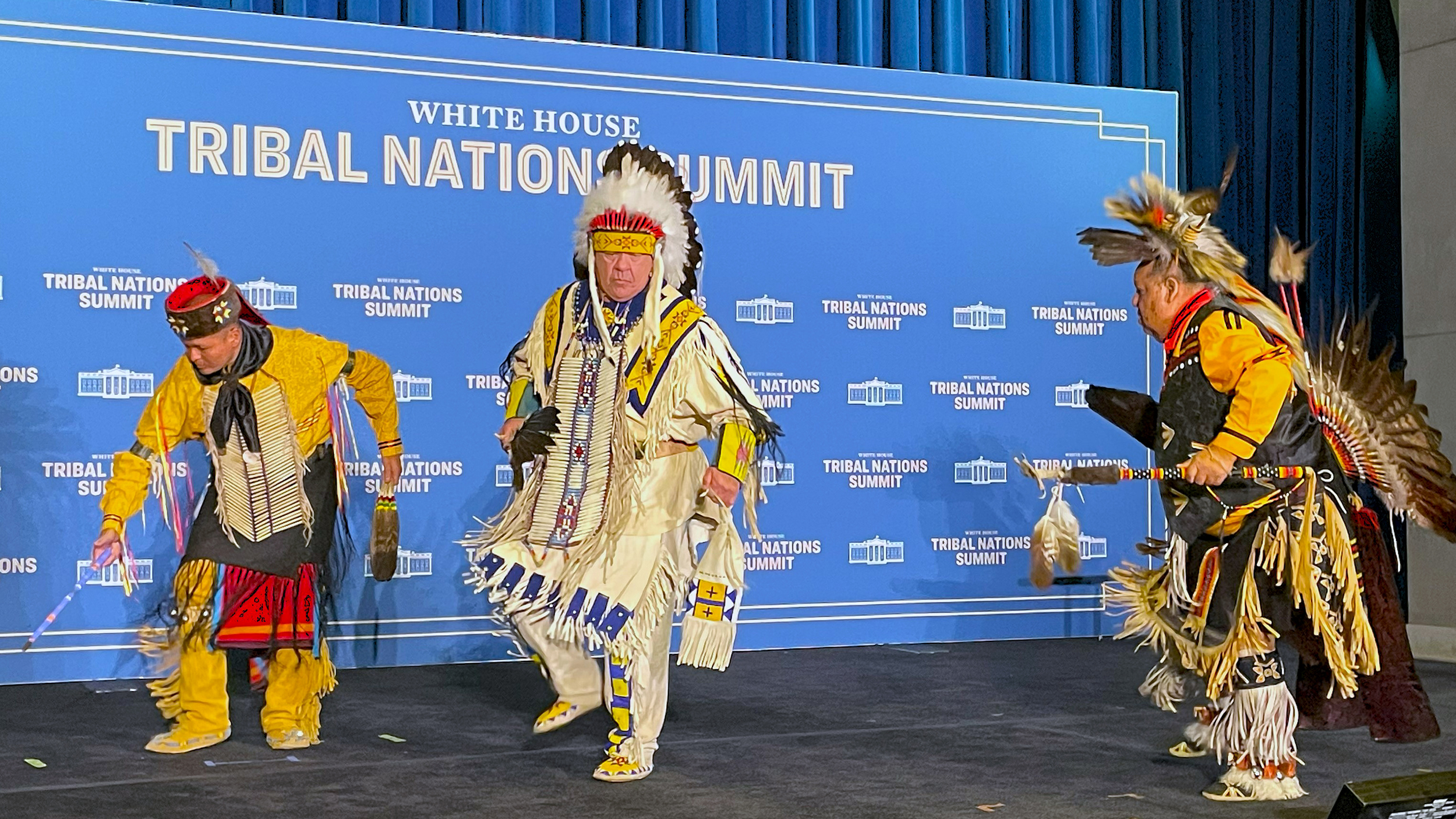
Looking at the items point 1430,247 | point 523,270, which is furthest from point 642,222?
point 1430,247

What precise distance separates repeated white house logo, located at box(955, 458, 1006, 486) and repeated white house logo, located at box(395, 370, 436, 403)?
2.29 metres

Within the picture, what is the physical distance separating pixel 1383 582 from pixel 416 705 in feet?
9.61

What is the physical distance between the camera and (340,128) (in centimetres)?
635

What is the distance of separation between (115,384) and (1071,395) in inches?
155

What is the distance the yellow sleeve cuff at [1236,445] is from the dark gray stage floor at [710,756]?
32.0 inches

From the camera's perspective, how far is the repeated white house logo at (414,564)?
21.0ft

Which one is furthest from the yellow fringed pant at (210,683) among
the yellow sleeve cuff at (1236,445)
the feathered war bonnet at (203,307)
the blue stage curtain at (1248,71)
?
the blue stage curtain at (1248,71)

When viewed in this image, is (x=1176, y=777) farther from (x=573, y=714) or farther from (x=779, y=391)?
(x=779, y=391)

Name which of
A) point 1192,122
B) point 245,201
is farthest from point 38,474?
point 1192,122

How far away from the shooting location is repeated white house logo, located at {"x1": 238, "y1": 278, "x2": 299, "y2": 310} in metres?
6.18

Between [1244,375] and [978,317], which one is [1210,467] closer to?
[1244,375]

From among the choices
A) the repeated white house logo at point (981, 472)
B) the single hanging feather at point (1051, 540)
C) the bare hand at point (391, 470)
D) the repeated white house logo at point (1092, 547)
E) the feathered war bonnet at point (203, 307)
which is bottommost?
the repeated white house logo at point (1092, 547)

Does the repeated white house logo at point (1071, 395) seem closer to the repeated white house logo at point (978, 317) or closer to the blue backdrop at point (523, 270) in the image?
the blue backdrop at point (523, 270)

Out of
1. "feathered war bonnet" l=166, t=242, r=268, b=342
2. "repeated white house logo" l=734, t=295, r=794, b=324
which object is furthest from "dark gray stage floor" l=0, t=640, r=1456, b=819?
"repeated white house logo" l=734, t=295, r=794, b=324
